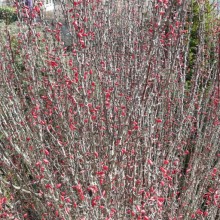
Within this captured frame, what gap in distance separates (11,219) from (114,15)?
3435 mm

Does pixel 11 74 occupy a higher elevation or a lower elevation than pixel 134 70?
lower

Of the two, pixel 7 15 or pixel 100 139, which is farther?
pixel 7 15

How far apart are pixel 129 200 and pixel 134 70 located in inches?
43.3

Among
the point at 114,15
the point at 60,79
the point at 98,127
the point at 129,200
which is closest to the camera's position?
the point at 129,200

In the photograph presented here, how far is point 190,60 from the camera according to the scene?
232 inches

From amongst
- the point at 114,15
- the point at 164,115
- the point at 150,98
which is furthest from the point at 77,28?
the point at 114,15

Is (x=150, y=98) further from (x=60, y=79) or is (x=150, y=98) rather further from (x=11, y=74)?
(x=11, y=74)

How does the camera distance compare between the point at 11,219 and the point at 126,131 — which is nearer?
the point at 11,219

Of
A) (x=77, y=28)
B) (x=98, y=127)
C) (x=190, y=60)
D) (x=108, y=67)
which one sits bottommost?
(x=190, y=60)

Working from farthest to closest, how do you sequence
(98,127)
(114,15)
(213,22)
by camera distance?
(213,22), (114,15), (98,127)

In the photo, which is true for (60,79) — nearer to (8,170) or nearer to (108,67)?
(108,67)

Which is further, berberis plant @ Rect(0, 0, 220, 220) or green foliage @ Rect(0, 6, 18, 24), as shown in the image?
green foliage @ Rect(0, 6, 18, 24)

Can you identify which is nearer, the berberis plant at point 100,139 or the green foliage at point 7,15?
the berberis plant at point 100,139

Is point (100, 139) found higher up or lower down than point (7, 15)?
lower down
